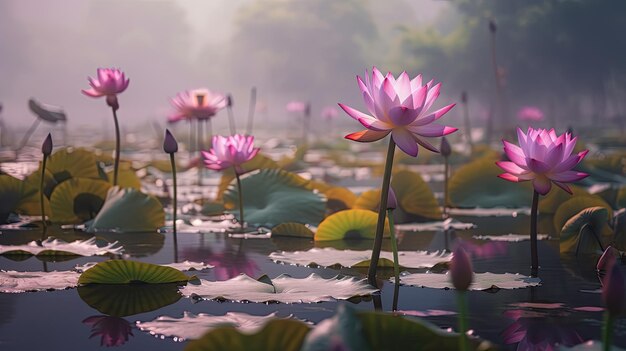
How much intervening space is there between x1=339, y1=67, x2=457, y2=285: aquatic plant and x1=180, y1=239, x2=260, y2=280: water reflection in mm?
478

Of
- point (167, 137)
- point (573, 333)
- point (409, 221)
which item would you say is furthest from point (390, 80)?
point (409, 221)

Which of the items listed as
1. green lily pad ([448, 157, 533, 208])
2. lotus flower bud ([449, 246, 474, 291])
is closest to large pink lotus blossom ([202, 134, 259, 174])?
green lily pad ([448, 157, 533, 208])

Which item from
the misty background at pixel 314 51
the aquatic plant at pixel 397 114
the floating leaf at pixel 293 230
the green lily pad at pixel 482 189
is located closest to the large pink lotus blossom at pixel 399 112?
the aquatic plant at pixel 397 114

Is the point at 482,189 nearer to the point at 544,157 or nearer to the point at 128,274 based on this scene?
the point at 544,157

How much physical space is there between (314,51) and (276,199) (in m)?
37.6

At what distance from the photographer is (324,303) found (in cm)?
169

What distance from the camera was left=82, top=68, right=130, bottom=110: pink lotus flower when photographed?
305 centimetres

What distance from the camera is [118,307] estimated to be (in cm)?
166

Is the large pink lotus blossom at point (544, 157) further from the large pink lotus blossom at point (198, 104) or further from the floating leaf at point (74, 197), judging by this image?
the large pink lotus blossom at point (198, 104)

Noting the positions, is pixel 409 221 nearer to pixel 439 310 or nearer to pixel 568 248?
pixel 568 248

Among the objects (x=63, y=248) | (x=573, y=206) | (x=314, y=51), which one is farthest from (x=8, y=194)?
(x=314, y=51)

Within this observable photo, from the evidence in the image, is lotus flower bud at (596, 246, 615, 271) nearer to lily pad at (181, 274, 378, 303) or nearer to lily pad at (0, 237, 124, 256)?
lily pad at (181, 274, 378, 303)

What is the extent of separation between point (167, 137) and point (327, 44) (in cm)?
3863

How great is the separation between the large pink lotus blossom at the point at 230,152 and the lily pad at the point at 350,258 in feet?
1.68
